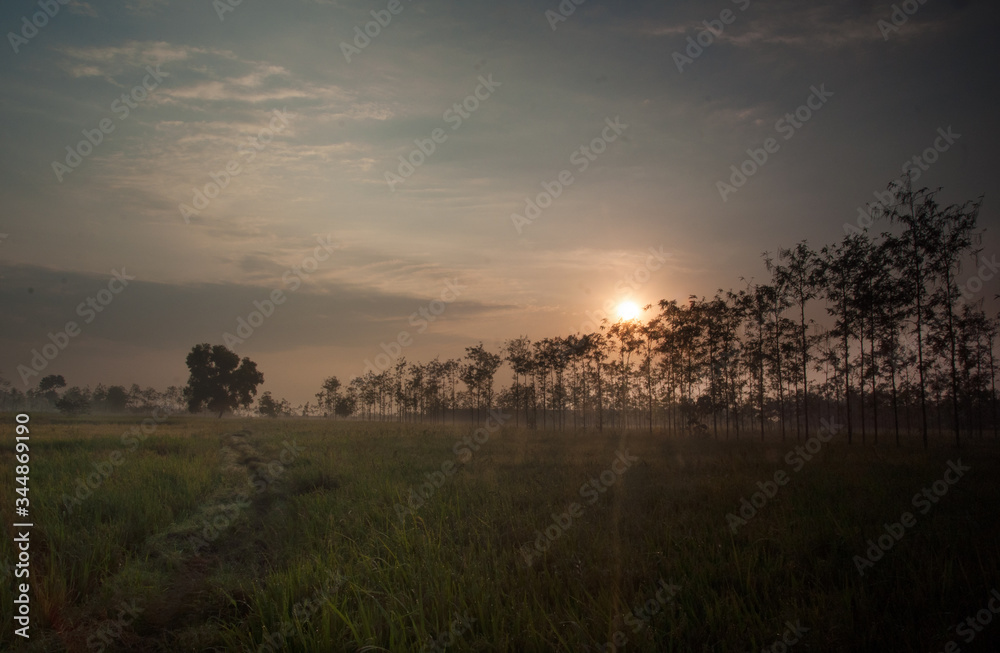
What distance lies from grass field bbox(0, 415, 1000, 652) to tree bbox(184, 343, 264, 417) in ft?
252

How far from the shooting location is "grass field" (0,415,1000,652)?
4.96 m

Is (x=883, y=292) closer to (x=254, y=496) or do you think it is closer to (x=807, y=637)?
(x=807, y=637)

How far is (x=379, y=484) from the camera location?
43.2ft

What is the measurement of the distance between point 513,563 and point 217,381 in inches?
3543

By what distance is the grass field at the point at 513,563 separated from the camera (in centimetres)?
496

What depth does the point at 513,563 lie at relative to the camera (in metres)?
7.04

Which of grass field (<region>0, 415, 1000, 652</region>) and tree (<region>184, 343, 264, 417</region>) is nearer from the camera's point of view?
grass field (<region>0, 415, 1000, 652</region>)

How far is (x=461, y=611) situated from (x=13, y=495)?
1136cm

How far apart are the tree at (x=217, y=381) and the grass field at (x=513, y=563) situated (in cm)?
7672

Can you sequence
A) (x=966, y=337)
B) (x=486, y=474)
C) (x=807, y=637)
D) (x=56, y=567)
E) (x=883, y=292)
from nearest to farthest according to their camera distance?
1. (x=807, y=637)
2. (x=56, y=567)
3. (x=486, y=474)
4. (x=883, y=292)
5. (x=966, y=337)

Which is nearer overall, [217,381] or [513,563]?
Answer: [513,563]

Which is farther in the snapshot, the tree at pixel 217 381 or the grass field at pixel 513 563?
the tree at pixel 217 381

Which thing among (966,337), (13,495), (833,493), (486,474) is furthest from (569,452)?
(966,337)

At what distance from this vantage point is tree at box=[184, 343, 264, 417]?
80.8m
